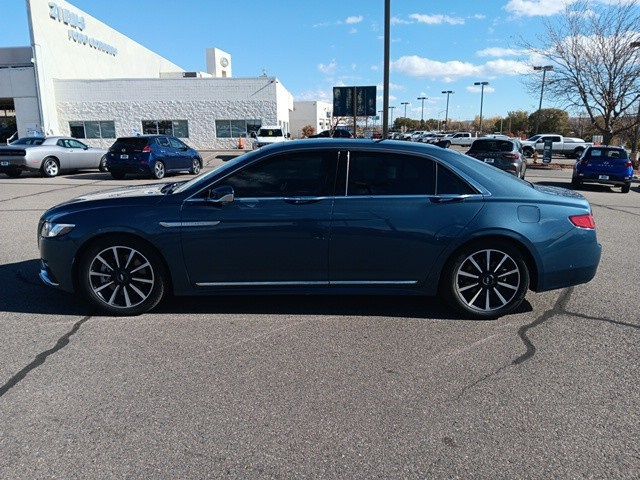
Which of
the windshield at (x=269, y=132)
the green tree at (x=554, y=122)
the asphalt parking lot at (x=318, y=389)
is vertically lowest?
the asphalt parking lot at (x=318, y=389)

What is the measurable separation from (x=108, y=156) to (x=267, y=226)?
1529 cm

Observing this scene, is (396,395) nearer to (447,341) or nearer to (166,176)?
(447,341)

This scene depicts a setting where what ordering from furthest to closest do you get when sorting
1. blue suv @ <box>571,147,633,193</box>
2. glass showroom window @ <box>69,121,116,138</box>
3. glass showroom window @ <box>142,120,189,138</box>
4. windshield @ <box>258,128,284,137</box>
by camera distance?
glass showroom window @ <box>142,120,189,138</box> → glass showroom window @ <box>69,121,116,138</box> → windshield @ <box>258,128,284,137</box> → blue suv @ <box>571,147,633,193</box>

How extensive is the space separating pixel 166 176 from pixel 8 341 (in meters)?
16.3

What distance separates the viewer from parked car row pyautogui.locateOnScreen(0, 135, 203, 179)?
17.4 meters

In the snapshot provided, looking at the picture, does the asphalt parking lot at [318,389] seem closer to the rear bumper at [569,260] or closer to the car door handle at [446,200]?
the rear bumper at [569,260]

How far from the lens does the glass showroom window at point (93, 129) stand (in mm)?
39625

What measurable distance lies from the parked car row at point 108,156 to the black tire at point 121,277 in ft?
45.0

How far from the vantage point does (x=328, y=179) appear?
4.44 m

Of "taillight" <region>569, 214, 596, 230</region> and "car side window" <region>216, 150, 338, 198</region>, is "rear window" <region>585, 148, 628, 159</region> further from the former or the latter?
"car side window" <region>216, 150, 338, 198</region>

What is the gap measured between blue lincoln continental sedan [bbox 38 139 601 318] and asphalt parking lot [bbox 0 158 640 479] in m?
0.33

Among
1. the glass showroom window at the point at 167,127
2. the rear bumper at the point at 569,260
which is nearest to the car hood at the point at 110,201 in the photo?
the rear bumper at the point at 569,260

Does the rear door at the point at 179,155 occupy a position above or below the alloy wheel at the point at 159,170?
above

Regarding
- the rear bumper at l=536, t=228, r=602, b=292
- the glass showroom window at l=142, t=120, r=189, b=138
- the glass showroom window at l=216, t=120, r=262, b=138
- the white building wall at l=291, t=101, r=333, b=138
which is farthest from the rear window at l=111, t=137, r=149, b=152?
the white building wall at l=291, t=101, r=333, b=138
